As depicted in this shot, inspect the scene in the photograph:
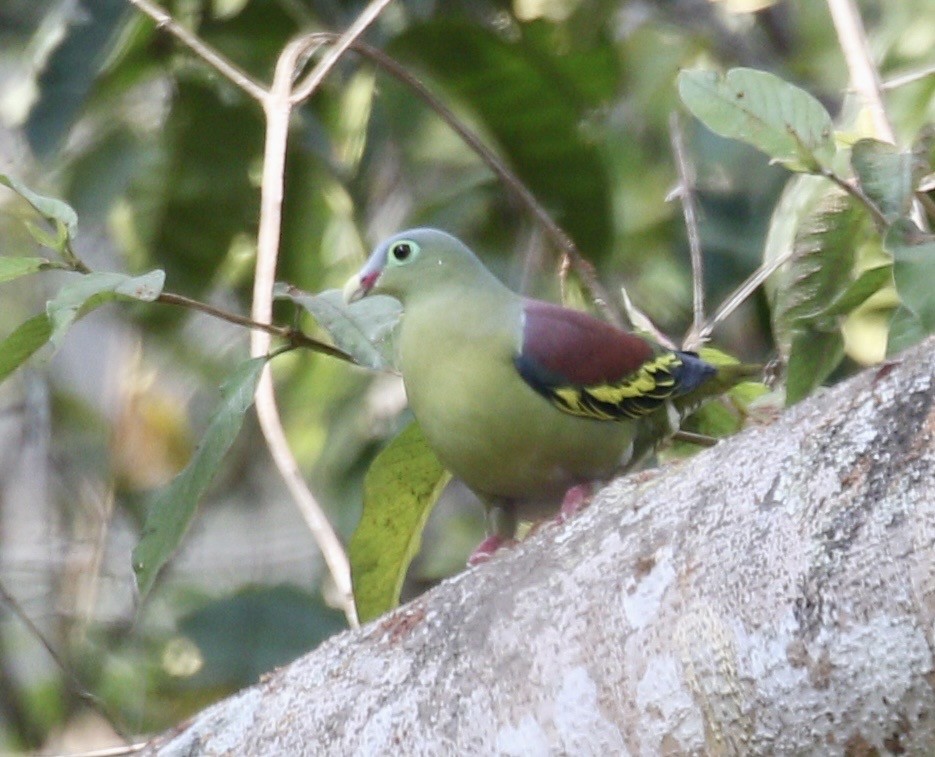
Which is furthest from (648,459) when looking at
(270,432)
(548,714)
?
(548,714)

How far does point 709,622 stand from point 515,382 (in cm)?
125

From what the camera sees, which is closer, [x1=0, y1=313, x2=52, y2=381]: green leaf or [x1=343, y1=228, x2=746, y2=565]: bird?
[x1=0, y1=313, x2=52, y2=381]: green leaf

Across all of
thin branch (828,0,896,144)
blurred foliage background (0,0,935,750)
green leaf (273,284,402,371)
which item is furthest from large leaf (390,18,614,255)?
green leaf (273,284,402,371)

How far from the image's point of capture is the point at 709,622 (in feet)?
4.43

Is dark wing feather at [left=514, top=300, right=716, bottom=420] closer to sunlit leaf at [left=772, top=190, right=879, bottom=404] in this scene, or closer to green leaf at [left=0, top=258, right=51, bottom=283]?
sunlit leaf at [left=772, top=190, right=879, bottom=404]

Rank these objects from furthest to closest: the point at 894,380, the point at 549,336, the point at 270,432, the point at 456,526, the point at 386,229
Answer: the point at 386,229
the point at 456,526
the point at 549,336
the point at 270,432
the point at 894,380

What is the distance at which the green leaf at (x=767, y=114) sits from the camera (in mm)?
2127

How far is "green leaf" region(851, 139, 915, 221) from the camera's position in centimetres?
211

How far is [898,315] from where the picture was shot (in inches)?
81.4

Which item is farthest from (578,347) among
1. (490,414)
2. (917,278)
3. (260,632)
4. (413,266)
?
(260,632)

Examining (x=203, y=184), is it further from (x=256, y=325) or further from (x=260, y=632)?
(x=256, y=325)

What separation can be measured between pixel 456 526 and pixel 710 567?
9.73ft

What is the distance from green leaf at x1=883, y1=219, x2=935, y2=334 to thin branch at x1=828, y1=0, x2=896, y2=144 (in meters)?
0.67

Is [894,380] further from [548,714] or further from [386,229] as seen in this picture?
[386,229]
